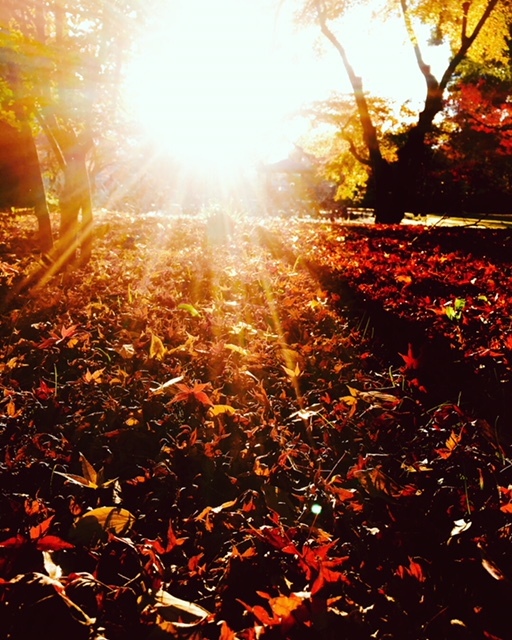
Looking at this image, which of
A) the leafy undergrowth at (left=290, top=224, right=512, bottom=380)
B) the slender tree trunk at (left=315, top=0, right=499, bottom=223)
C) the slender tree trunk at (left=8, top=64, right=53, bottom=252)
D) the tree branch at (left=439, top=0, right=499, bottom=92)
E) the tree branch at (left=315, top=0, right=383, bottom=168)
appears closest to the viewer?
the leafy undergrowth at (left=290, top=224, right=512, bottom=380)

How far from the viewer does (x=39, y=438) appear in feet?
6.34

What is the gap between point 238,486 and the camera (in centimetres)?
175

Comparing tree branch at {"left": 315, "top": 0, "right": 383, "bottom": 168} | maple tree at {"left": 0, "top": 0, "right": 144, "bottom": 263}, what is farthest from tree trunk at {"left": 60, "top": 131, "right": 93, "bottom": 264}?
tree branch at {"left": 315, "top": 0, "right": 383, "bottom": 168}

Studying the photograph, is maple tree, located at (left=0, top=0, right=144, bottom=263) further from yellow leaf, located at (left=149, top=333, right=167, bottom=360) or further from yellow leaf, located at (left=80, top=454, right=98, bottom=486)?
yellow leaf, located at (left=80, top=454, right=98, bottom=486)

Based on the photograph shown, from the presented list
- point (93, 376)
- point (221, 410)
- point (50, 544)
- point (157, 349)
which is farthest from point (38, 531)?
point (157, 349)

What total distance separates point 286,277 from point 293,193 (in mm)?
32428

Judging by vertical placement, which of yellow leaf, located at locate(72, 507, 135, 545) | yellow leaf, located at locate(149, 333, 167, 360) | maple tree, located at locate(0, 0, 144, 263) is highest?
maple tree, located at locate(0, 0, 144, 263)

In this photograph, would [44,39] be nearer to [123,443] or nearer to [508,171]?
[123,443]

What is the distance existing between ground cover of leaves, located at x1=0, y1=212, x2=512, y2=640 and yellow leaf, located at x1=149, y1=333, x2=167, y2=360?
0.07ft

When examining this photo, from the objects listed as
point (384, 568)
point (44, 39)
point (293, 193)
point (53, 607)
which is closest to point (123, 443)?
point (53, 607)

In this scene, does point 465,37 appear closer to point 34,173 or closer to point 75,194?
point 75,194

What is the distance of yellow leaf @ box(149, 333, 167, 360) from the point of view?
8.83 feet

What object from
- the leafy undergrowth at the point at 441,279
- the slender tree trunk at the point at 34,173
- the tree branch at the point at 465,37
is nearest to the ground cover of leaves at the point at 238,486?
the leafy undergrowth at the point at 441,279

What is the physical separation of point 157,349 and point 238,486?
1.25m
